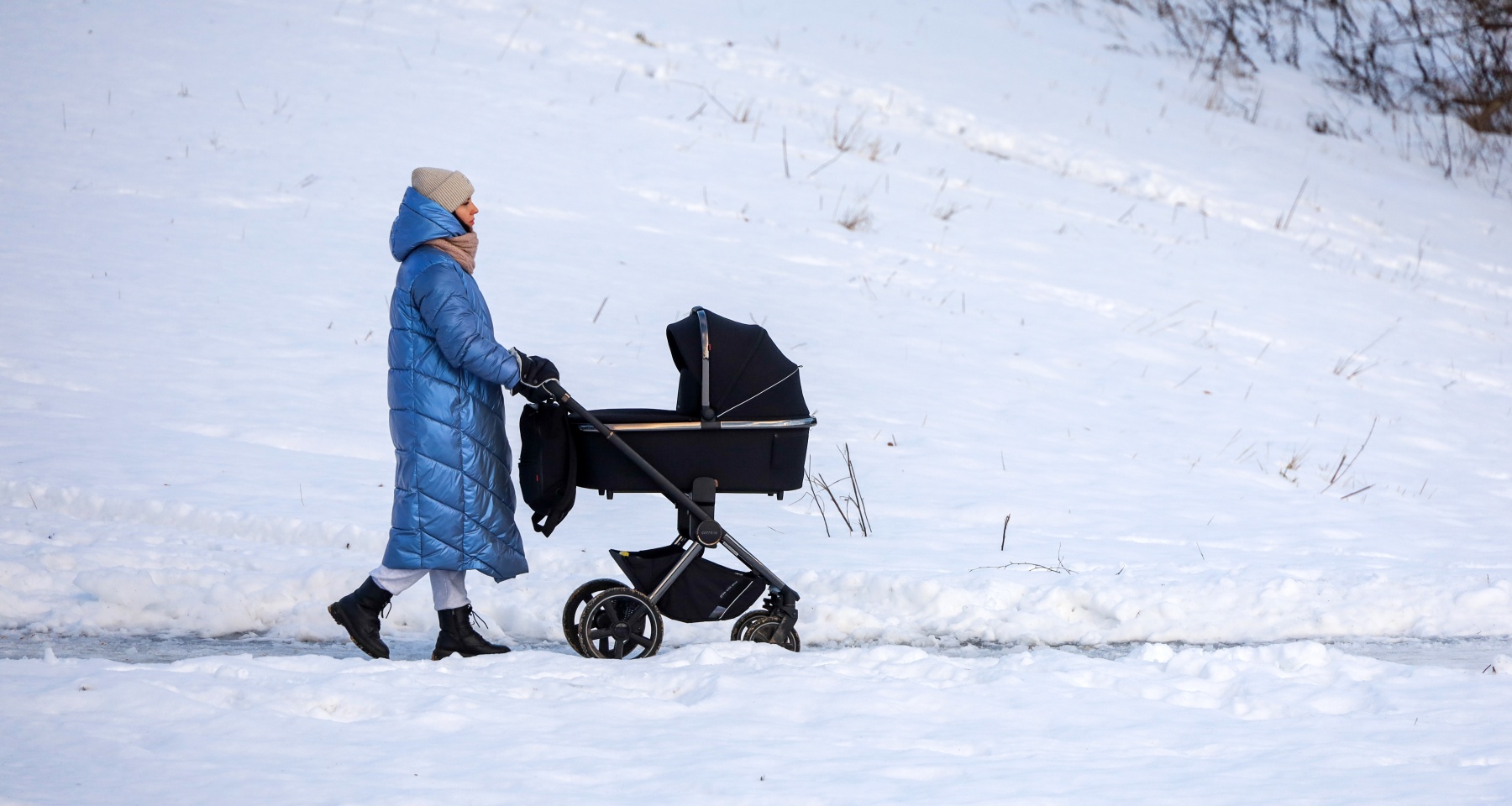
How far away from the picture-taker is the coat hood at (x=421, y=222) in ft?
13.6

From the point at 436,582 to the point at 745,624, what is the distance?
119 cm

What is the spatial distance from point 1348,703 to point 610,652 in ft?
8.74

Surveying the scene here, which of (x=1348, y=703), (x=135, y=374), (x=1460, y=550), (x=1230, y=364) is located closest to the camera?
(x=1348, y=703)

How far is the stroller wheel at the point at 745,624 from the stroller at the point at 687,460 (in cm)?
15

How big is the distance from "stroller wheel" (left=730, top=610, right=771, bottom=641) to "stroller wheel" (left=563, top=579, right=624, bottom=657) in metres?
0.51

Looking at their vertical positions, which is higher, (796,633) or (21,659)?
(796,633)

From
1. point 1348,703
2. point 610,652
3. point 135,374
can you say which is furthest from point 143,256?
point 1348,703

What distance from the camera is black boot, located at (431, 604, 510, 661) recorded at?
4.34 metres

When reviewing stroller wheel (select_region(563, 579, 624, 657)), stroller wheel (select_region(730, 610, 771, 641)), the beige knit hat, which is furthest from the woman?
stroller wheel (select_region(730, 610, 771, 641))

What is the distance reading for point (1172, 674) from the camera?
437 centimetres

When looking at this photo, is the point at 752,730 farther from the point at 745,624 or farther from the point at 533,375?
the point at 533,375

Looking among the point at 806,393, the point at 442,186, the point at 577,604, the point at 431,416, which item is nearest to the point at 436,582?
the point at 577,604

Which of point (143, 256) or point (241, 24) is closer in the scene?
point (143, 256)

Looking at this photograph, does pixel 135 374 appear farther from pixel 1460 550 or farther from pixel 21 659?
pixel 1460 550
